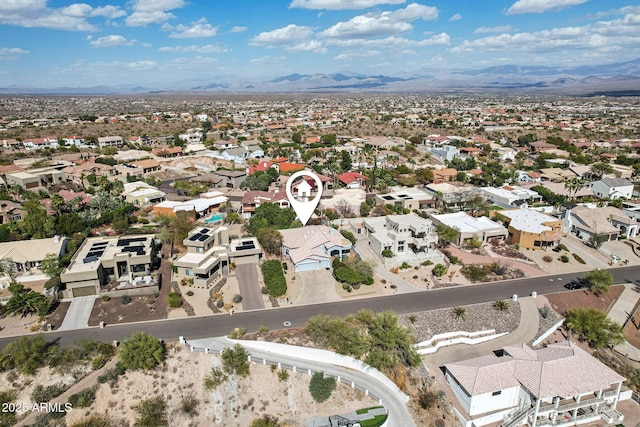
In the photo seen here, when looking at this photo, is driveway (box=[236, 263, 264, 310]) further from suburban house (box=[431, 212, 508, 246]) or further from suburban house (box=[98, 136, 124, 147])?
suburban house (box=[98, 136, 124, 147])

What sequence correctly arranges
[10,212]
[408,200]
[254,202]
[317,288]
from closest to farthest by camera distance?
[317,288]
[10,212]
[254,202]
[408,200]

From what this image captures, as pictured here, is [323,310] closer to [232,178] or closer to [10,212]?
[232,178]

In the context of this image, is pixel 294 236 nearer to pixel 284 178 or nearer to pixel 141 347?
pixel 141 347

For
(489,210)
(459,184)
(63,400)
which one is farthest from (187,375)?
(459,184)

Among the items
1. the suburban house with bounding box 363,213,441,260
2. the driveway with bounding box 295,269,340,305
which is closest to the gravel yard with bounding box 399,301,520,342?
the driveway with bounding box 295,269,340,305

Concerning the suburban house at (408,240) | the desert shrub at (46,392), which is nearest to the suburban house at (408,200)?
the suburban house at (408,240)

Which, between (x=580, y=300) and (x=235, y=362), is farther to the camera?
(x=580, y=300)

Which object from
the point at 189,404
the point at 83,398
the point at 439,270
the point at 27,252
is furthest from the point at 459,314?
the point at 27,252
